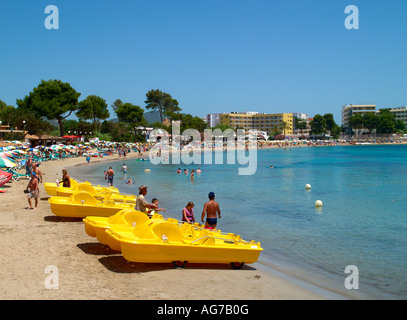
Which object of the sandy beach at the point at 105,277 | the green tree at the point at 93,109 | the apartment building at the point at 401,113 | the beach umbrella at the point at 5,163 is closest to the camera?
the sandy beach at the point at 105,277

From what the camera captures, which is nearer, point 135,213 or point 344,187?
point 135,213

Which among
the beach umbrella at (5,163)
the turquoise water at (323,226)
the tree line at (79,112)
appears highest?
the tree line at (79,112)

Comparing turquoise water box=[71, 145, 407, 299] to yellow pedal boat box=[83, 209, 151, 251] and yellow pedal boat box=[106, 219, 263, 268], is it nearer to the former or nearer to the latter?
yellow pedal boat box=[106, 219, 263, 268]

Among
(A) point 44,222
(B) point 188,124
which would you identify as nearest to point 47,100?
(B) point 188,124

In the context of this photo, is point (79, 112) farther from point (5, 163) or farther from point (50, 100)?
point (5, 163)

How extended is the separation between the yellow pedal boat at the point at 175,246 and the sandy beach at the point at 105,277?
27cm

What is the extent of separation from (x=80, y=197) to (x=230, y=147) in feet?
303

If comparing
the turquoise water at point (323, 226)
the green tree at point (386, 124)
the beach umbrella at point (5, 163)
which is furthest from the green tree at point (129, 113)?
the green tree at point (386, 124)

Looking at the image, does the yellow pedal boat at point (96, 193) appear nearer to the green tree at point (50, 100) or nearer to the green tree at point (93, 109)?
the green tree at point (50, 100)

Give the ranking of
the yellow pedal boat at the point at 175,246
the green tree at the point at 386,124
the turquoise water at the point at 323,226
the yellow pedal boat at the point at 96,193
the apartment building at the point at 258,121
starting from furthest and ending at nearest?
1. the green tree at the point at 386,124
2. the apartment building at the point at 258,121
3. the yellow pedal boat at the point at 96,193
4. the turquoise water at the point at 323,226
5. the yellow pedal boat at the point at 175,246

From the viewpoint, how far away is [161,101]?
A: 347 ft

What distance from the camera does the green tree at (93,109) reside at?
7250 cm

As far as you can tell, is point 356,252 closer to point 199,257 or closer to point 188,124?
point 199,257
